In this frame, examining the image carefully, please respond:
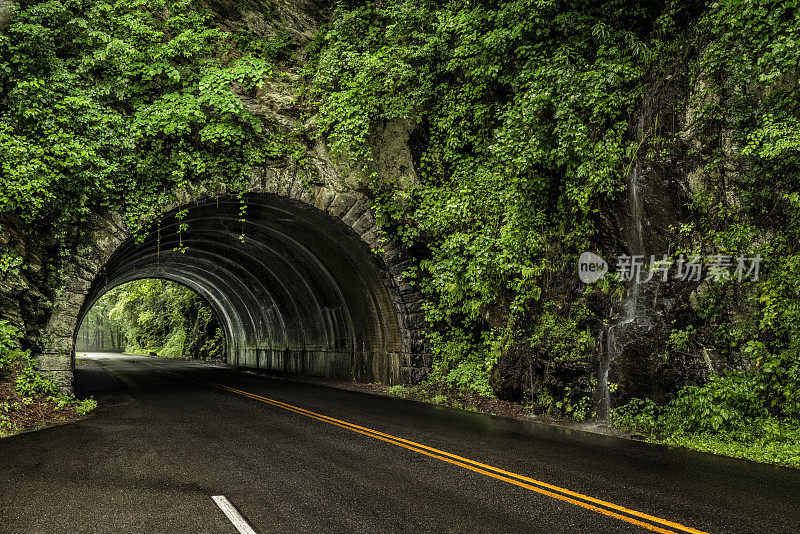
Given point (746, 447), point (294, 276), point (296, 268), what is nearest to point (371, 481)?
point (746, 447)

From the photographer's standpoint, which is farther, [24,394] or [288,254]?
[288,254]

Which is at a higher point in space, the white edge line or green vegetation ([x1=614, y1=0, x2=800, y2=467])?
green vegetation ([x1=614, y1=0, x2=800, y2=467])

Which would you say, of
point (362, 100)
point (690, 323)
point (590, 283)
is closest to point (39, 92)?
point (362, 100)

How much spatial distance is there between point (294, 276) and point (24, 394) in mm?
10572

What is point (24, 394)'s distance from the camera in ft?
32.3

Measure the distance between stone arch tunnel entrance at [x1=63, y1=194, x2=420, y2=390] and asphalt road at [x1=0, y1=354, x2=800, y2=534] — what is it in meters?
5.57

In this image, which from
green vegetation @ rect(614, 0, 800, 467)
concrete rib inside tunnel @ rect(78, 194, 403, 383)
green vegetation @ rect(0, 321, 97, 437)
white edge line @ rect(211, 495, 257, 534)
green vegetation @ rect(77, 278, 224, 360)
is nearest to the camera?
white edge line @ rect(211, 495, 257, 534)

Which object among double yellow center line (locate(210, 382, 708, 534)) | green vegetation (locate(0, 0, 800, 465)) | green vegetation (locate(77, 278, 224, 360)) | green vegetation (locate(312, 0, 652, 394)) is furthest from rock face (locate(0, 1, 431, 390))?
green vegetation (locate(77, 278, 224, 360))

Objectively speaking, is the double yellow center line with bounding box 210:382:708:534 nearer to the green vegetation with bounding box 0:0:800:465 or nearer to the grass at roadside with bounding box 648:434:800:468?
the grass at roadside with bounding box 648:434:800:468

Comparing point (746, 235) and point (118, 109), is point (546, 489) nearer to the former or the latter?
point (746, 235)

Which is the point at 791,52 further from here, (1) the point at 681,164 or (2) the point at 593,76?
(2) the point at 593,76

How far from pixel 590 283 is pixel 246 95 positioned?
1001 centimetres

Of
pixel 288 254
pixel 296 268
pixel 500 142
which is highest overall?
pixel 500 142

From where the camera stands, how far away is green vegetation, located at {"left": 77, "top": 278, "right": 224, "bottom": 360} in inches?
1444
